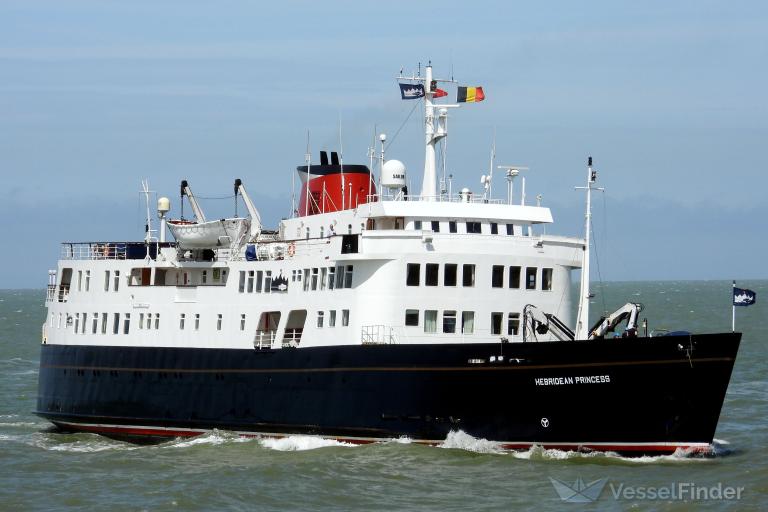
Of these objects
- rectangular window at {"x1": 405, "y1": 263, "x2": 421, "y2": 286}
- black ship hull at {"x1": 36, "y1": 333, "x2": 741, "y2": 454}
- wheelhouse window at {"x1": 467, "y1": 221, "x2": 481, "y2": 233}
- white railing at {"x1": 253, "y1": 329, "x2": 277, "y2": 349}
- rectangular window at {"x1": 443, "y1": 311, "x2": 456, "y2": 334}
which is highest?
wheelhouse window at {"x1": 467, "y1": 221, "x2": 481, "y2": 233}

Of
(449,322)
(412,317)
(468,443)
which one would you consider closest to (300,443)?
(412,317)

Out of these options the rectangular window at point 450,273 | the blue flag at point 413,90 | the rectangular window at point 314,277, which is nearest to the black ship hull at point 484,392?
the rectangular window at point 314,277

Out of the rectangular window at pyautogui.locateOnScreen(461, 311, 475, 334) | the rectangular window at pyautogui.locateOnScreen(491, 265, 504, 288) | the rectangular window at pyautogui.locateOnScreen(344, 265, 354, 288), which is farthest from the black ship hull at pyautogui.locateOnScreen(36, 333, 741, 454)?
the rectangular window at pyautogui.locateOnScreen(491, 265, 504, 288)

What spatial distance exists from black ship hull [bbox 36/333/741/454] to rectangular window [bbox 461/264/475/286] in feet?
8.47

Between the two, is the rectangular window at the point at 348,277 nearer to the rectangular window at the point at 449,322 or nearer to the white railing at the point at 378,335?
the white railing at the point at 378,335

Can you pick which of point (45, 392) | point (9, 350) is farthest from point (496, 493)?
point (9, 350)

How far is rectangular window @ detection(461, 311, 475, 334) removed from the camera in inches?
1347

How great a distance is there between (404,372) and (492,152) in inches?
307

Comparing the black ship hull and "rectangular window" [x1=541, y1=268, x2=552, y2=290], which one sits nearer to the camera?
the black ship hull

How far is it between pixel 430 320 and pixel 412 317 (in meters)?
0.46

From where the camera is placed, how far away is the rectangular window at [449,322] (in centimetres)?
3416

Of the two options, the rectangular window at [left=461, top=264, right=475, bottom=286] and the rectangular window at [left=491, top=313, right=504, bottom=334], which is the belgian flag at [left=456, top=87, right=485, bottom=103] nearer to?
the rectangular window at [left=461, top=264, right=475, bottom=286]

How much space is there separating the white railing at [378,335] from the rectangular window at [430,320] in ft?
2.82

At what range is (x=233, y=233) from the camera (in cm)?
3903
